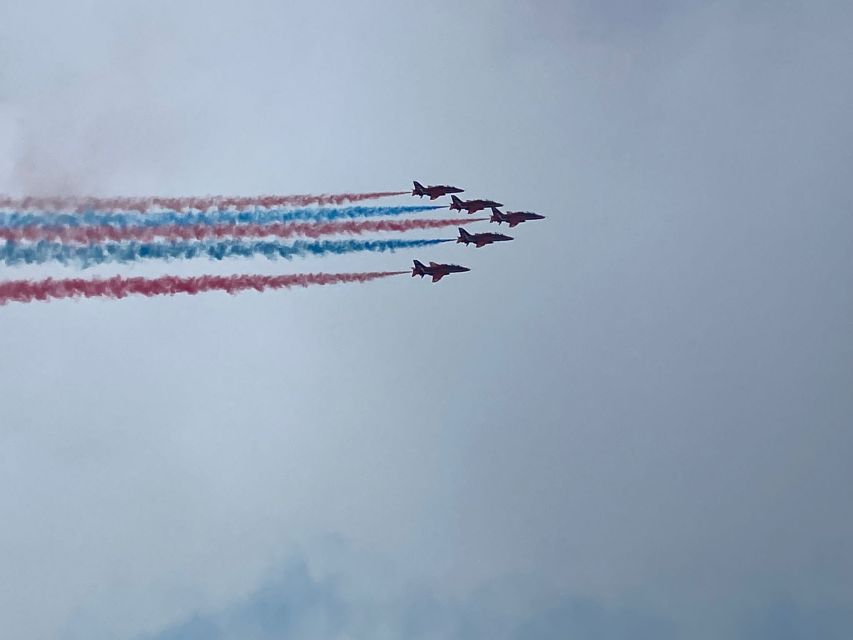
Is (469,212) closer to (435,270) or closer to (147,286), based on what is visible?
(435,270)

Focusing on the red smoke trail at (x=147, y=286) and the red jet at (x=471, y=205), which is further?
the red jet at (x=471, y=205)

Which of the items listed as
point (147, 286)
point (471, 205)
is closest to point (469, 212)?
point (471, 205)

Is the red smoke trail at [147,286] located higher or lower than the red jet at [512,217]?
lower

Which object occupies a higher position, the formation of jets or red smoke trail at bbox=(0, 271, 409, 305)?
the formation of jets

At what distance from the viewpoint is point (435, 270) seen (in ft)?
282

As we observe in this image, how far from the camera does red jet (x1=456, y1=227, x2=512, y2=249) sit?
8659cm

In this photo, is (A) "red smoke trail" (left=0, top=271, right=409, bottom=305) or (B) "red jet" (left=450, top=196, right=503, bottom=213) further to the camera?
(B) "red jet" (left=450, top=196, right=503, bottom=213)

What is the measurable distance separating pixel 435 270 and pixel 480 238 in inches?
147

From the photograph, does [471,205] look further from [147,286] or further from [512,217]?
[147,286]

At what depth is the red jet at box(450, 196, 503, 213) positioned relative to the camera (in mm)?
88562

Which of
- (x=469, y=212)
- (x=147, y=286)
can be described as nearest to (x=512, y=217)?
(x=469, y=212)

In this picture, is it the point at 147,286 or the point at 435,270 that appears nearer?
the point at 147,286

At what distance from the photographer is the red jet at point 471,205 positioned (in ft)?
291

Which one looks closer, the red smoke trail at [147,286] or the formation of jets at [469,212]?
the red smoke trail at [147,286]
